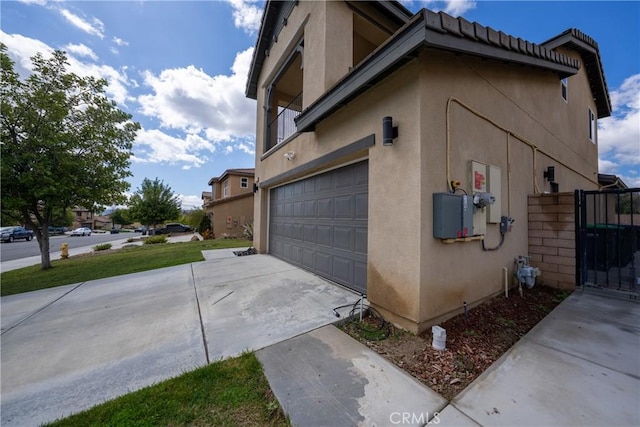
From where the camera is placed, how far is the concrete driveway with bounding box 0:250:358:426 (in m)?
2.21

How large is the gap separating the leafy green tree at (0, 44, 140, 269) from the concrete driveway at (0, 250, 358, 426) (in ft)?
13.9

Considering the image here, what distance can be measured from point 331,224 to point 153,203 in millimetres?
26493

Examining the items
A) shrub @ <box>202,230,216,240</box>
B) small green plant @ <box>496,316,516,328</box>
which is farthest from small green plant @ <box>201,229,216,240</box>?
small green plant @ <box>496,316,516,328</box>

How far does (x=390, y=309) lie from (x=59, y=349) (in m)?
4.31

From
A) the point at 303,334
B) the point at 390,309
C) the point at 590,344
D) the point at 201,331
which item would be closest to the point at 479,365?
the point at 390,309

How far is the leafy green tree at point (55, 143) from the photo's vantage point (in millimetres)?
7086

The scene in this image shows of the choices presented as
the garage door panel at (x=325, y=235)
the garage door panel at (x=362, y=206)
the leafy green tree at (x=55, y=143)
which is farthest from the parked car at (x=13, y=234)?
the garage door panel at (x=362, y=206)

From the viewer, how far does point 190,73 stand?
11.5m

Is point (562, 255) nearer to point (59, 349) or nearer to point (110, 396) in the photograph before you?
point (110, 396)

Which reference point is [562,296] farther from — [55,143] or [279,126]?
[55,143]

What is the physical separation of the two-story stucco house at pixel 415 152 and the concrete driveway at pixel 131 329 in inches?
51.9

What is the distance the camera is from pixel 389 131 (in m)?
3.27

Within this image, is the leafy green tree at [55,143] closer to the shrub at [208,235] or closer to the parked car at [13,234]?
the shrub at [208,235]

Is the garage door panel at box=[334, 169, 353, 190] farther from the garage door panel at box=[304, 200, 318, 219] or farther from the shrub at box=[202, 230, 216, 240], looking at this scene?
the shrub at box=[202, 230, 216, 240]
